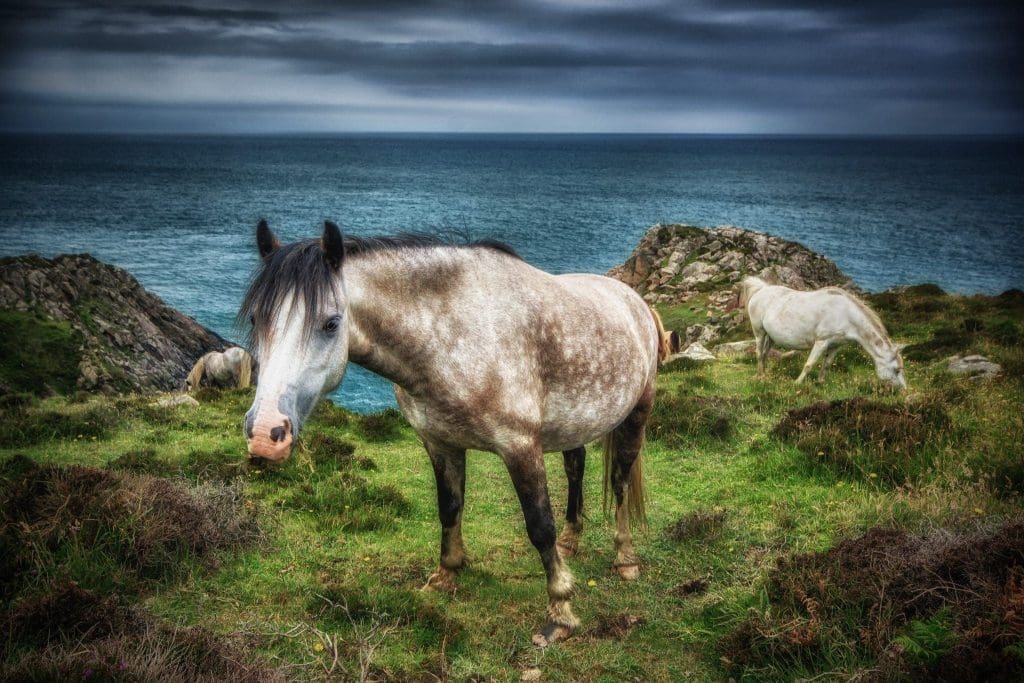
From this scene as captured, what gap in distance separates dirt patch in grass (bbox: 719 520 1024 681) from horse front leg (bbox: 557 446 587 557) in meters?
2.50

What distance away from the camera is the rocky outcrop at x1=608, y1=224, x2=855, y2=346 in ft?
123

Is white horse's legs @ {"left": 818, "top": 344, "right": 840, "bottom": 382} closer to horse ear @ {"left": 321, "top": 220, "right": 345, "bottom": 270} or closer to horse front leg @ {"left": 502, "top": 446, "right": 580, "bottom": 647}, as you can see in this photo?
horse front leg @ {"left": 502, "top": 446, "right": 580, "bottom": 647}

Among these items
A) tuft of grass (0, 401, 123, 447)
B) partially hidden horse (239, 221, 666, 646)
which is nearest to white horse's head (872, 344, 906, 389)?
partially hidden horse (239, 221, 666, 646)

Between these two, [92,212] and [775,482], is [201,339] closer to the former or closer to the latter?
[775,482]

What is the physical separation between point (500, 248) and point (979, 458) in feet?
21.7

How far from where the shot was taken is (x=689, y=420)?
11.5 meters

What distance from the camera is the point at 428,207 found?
11638cm

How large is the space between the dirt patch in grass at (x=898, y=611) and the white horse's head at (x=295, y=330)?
3.80 meters

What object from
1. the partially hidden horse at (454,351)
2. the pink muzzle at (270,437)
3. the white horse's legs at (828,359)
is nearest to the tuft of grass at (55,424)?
the partially hidden horse at (454,351)

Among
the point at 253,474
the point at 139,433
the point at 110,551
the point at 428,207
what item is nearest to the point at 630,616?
the point at 110,551

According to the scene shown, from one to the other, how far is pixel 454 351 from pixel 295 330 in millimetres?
1392

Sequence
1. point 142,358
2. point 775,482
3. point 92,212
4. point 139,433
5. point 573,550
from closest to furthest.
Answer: point 573,550, point 775,482, point 139,433, point 142,358, point 92,212

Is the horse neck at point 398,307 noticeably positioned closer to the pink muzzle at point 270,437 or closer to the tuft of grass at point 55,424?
the pink muzzle at point 270,437

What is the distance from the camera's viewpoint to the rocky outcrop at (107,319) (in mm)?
25438
